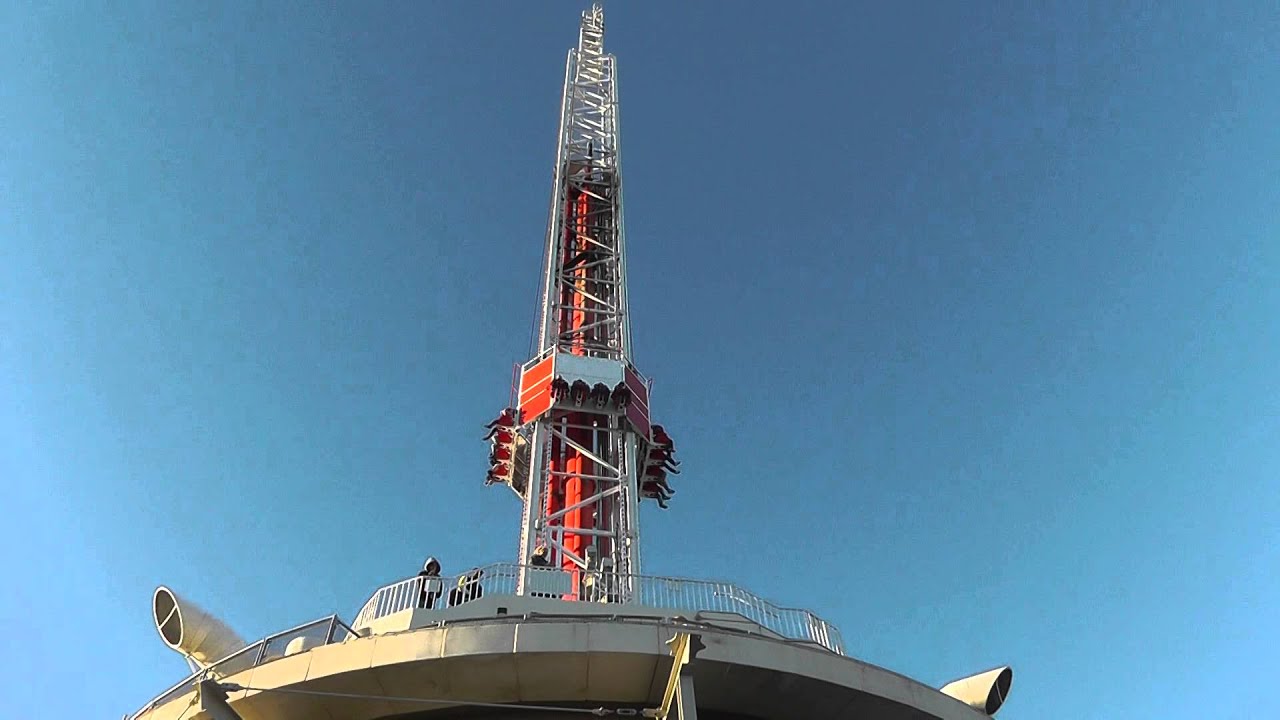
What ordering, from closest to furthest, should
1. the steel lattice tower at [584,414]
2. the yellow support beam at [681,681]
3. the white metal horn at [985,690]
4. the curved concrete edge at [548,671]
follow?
the yellow support beam at [681,681], the curved concrete edge at [548,671], the white metal horn at [985,690], the steel lattice tower at [584,414]

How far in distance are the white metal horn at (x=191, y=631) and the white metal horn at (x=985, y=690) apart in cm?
1358

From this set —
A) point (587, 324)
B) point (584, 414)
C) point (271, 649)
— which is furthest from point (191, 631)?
point (587, 324)

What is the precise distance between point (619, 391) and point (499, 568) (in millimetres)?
11488

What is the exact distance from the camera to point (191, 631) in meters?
17.3

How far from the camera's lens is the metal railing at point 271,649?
15570mm

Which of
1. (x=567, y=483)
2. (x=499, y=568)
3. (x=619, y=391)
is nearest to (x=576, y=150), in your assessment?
A: (x=619, y=391)

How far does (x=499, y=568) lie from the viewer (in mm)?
17703

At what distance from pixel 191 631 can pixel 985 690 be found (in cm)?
1490

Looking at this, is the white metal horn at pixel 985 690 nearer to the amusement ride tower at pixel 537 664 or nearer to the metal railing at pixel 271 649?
the amusement ride tower at pixel 537 664

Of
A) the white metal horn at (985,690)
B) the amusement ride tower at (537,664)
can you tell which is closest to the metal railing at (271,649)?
the amusement ride tower at (537,664)

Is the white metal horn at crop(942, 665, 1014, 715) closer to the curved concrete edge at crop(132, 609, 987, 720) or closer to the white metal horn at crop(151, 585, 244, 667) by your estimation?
the curved concrete edge at crop(132, 609, 987, 720)

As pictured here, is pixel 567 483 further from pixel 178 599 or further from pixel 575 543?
pixel 178 599

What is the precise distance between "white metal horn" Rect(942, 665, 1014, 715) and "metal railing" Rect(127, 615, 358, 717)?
1102cm

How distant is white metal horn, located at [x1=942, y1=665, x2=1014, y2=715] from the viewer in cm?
1717
